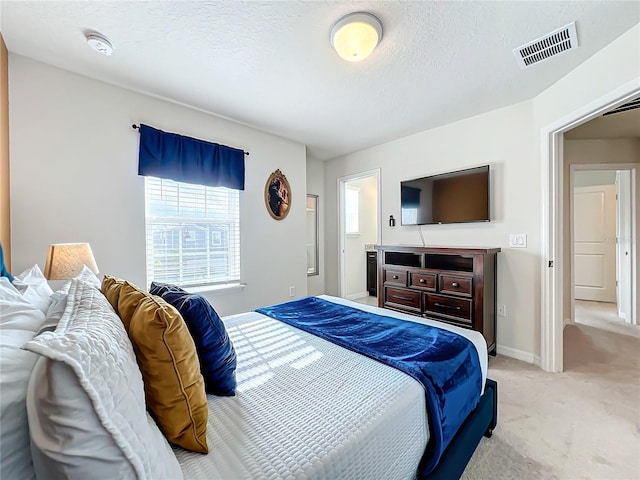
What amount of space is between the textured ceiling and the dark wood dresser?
5.15 feet

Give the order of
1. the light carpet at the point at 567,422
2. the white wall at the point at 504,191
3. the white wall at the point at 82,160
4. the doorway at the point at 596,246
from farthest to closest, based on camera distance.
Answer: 1. the doorway at the point at 596,246
2. the white wall at the point at 504,191
3. the white wall at the point at 82,160
4. the light carpet at the point at 567,422

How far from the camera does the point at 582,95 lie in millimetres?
2090

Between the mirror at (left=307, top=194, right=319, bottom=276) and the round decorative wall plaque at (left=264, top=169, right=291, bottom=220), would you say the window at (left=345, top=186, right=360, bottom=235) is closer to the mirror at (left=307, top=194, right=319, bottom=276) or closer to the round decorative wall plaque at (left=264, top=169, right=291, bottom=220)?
the mirror at (left=307, top=194, right=319, bottom=276)

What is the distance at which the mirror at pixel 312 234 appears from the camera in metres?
4.64

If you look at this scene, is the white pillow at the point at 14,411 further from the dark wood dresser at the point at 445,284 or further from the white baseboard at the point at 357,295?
the white baseboard at the point at 357,295

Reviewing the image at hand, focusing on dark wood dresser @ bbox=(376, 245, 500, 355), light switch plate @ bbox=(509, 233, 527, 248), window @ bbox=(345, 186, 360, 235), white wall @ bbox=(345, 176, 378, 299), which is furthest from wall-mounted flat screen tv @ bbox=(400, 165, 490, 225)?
window @ bbox=(345, 186, 360, 235)

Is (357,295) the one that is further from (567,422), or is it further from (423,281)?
(567,422)

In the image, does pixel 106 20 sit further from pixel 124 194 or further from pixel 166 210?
pixel 166 210

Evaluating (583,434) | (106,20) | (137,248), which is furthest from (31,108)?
(583,434)

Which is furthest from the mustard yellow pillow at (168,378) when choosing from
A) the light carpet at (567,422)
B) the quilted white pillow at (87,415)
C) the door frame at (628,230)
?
the door frame at (628,230)

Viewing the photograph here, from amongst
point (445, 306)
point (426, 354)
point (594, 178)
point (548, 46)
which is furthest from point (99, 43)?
point (594, 178)

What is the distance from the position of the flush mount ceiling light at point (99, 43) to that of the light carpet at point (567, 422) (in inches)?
137

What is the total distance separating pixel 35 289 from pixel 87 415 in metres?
1.23

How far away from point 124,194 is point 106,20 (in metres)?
1.34
